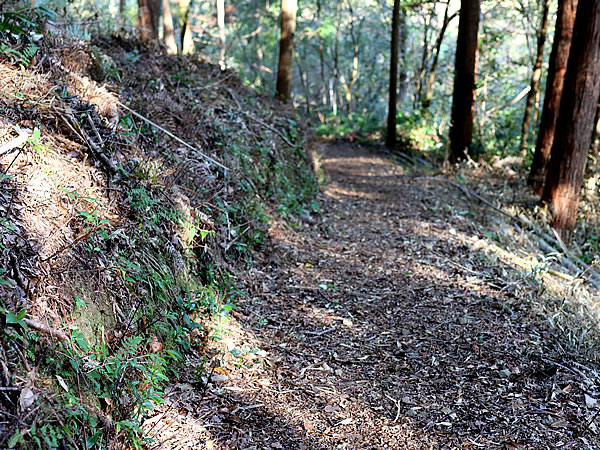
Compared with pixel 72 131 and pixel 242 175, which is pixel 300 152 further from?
pixel 72 131

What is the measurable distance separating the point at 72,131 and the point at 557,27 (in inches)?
349

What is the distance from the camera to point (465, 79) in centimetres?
1143

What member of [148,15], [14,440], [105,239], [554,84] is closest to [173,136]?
[105,239]

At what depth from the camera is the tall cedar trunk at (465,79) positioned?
1120cm

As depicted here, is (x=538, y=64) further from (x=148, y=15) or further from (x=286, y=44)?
(x=148, y=15)

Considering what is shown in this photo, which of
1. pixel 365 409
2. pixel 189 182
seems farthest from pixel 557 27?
pixel 365 409

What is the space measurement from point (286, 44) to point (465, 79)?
14.7 ft

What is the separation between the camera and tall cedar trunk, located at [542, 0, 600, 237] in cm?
712

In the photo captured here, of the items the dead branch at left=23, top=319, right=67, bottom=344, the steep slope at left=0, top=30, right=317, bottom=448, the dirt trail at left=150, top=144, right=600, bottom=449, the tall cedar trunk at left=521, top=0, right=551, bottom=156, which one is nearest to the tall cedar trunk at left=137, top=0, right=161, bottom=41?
the steep slope at left=0, top=30, right=317, bottom=448

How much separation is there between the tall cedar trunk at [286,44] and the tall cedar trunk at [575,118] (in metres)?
5.39

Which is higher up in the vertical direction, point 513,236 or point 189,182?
point 189,182

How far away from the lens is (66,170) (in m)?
3.31

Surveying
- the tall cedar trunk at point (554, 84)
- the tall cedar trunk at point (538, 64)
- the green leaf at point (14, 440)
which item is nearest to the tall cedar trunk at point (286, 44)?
the tall cedar trunk at point (554, 84)

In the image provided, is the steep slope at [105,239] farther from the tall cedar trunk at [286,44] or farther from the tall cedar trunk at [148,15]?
the tall cedar trunk at [286,44]
